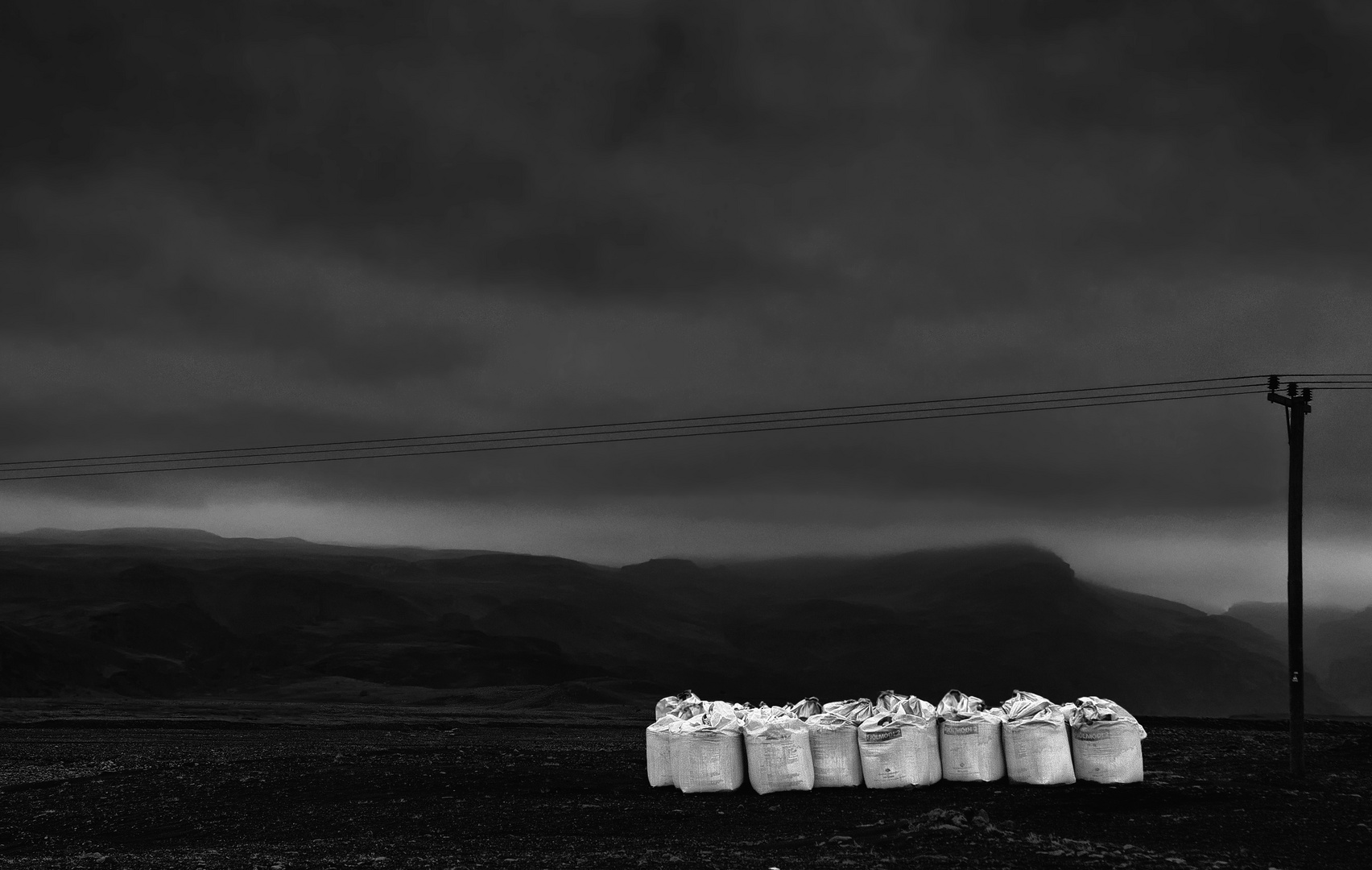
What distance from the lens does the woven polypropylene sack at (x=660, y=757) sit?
45.7ft

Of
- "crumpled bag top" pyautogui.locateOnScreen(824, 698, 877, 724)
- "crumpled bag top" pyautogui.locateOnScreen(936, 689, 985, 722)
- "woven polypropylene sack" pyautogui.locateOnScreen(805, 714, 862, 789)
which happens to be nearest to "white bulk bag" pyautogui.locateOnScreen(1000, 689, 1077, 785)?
"crumpled bag top" pyautogui.locateOnScreen(936, 689, 985, 722)

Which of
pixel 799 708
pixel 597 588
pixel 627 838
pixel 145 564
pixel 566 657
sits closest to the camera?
pixel 627 838

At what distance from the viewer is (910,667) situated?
129750 millimetres

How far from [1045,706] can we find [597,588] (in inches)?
5314

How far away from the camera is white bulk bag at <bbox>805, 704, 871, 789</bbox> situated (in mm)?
13297


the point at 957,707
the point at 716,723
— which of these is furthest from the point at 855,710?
the point at 716,723

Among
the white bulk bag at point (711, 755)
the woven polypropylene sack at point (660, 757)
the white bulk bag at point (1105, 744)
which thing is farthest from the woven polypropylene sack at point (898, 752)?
the woven polypropylene sack at point (660, 757)

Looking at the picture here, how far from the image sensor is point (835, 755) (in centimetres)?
1333

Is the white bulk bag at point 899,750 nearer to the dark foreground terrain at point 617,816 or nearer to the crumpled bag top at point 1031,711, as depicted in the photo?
the dark foreground terrain at point 617,816

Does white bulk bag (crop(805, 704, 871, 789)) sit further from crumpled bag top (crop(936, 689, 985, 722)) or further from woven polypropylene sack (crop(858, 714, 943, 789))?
crumpled bag top (crop(936, 689, 985, 722))

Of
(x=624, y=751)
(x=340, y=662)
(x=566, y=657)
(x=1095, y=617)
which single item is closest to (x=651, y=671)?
(x=566, y=657)

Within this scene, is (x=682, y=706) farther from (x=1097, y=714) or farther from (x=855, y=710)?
(x=1097, y=714)

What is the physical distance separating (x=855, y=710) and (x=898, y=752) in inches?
29.9

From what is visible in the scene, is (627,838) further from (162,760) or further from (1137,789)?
(162,760)
